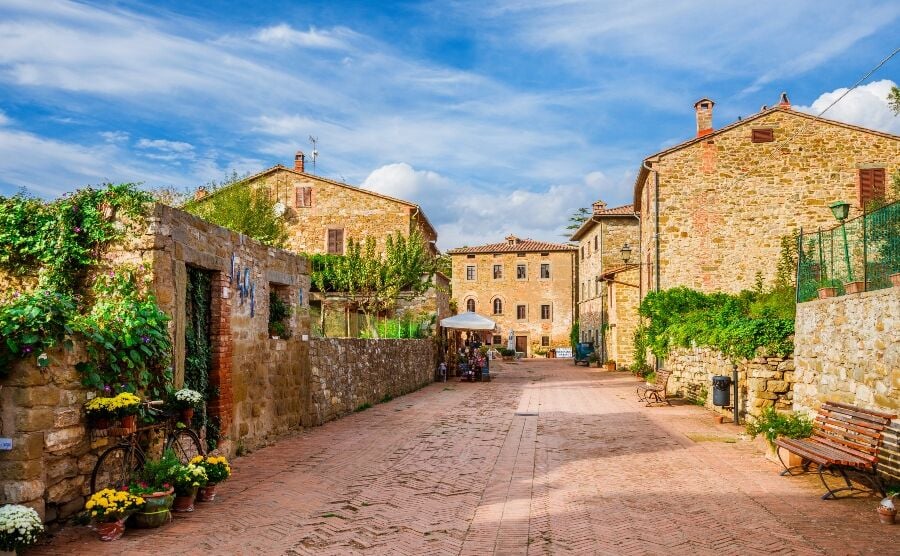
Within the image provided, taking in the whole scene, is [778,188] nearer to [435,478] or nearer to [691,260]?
[691,260]

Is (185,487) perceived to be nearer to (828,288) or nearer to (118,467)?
(118,467)

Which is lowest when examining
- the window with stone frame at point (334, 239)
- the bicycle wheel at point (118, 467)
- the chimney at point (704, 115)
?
the bicycle wheel at point (118, 467)

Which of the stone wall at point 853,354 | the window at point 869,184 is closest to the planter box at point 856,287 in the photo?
the stone wall at point 853,354

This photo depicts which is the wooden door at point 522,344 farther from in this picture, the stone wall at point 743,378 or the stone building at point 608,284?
the stone wall at point 743,378

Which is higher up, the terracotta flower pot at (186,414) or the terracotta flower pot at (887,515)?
the terracotta flower pot at (186,414)

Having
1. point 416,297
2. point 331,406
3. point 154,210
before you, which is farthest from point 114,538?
point 416,297

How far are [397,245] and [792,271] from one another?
1350 cm

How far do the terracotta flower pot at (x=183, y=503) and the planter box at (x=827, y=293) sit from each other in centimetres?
806

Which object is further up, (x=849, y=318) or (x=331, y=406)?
(x=849, y=318)

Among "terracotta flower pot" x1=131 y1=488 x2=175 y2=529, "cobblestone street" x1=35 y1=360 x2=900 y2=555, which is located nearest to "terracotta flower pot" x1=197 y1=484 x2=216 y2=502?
"cobblestone street" x1=35 y1=360 x2=900 y2=555

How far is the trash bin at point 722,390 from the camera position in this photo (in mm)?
12398

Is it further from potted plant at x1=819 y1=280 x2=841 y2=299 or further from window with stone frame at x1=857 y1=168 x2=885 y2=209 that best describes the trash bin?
window with stone frame at x1=857 y1=168 x2=885 y2=209

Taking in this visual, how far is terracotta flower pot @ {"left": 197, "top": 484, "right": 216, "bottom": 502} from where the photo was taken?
6.60m

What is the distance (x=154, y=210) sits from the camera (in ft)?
23.6
